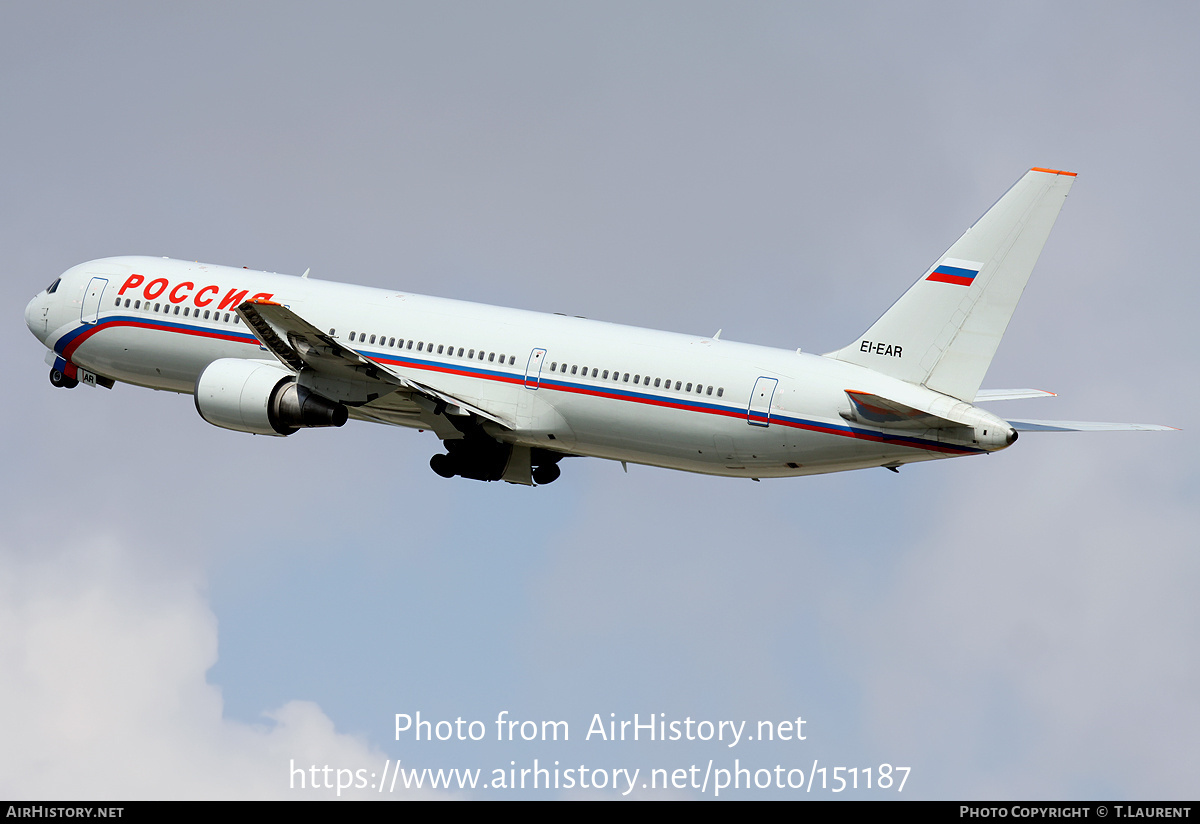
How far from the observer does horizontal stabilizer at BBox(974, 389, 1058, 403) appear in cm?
4772

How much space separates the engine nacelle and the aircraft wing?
0.59 metres

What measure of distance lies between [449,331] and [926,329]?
12.8 meters

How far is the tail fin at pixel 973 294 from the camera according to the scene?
42656mm

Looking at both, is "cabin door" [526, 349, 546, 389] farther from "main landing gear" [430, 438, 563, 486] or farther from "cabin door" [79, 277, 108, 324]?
"cabin door" [79, 277, 108, 324]

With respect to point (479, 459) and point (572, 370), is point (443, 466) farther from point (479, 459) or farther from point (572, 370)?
point (572, 370)

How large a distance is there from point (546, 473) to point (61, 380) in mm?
15388

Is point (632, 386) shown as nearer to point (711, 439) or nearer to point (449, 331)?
point (711, 439)

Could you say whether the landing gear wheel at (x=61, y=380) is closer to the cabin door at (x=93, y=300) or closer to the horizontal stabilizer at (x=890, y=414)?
the cabin door at (x=93, y=300)

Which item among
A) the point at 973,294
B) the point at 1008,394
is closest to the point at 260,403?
the point at 973,294

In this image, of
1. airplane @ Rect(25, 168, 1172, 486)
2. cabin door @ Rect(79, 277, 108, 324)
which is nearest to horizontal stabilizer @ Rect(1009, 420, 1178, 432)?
airplane @ Rect(25, 168, 1172, 486)

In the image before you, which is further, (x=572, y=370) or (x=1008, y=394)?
(x=1008, y=394)

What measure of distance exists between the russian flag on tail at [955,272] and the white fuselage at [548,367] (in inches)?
109

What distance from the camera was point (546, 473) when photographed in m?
50.9
